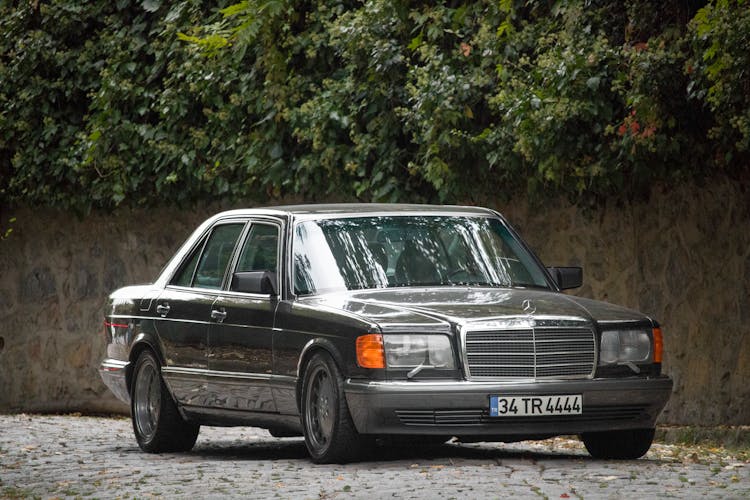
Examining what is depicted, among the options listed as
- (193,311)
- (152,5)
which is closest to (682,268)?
(193,311)

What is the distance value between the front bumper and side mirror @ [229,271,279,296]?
1251mm

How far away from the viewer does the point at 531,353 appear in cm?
941

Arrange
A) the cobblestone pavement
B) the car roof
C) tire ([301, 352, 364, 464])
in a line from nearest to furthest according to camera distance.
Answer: the cobblestone pavement → tire ([301, 352, 364, 464]) → the car roof

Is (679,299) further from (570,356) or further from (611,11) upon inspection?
(570,356)

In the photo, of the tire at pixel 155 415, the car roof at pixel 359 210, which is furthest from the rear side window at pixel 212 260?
the tire at pixel 155 415

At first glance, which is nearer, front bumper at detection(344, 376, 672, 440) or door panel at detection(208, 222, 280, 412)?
front bumper at detection(344, 376, 672, 440)

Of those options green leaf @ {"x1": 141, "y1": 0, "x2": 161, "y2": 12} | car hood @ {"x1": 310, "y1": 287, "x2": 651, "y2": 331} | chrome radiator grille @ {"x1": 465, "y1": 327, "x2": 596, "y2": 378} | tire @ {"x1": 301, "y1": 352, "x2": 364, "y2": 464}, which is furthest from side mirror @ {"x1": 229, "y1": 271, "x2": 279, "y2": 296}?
green leaf @ {"x1": 141, "y1": 0, "x2": 161, "y2": 12}

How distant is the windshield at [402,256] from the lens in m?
10.4

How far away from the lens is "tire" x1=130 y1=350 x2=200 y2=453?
11664 millimetres

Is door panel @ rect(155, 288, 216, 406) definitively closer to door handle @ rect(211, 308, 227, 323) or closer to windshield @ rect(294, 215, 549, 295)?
door handle @ rect(211, 308, 227, 323)

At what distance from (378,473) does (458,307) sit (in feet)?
3.63

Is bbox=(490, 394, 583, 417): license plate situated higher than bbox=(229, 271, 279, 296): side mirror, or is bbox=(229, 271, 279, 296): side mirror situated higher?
bbox=(229, 271, 279, 296): side mirror

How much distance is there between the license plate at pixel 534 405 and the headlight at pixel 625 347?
1.22 ft

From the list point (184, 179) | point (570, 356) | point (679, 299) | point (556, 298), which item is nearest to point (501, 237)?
point (556, 298)
